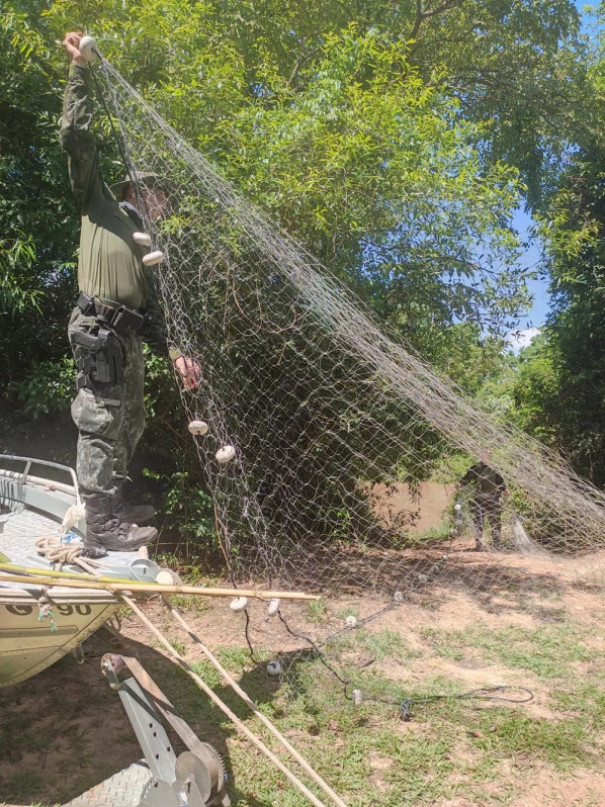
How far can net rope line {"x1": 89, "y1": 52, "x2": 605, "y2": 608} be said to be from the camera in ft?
11.2

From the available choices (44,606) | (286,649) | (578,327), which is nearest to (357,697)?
(286,649)

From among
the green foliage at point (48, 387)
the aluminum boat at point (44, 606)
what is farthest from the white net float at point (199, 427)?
the green foliage at point (48, 387)

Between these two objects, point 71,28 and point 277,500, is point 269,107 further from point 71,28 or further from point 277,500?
point 277,500

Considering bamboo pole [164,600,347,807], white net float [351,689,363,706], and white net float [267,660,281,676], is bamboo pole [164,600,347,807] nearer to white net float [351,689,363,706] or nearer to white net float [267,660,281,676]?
white net float [351,689,363,706]

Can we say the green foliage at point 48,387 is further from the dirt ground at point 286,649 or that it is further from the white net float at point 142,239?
the white net float at point 142,239

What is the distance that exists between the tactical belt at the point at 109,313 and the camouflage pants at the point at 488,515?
2470 millimetres

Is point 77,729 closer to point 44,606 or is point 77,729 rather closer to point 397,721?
point 44,606

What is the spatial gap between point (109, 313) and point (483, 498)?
264 centimetres

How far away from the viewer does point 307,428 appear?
5.10m

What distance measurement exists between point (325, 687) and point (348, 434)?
1864 mm

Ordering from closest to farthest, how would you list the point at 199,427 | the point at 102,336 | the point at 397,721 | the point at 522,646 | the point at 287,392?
the point at 102,336 < the point at 199,427 < the point at 397,721 < the point at 522,646 < the point at 287,392

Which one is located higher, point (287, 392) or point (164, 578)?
point (287, 392)

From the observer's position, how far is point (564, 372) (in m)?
9.23

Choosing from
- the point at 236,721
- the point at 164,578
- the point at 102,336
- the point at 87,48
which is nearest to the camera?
the point at 236,721
